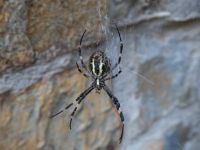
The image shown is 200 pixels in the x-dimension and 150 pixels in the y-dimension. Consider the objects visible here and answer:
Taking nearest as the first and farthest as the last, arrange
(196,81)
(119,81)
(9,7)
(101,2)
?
(9,7) → (101,2) → (119,81) → (196,81)

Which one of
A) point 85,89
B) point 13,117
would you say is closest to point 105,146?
point 85,89

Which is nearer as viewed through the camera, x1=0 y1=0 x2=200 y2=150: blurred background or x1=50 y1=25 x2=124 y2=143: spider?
x1=0 y1=0 x2=200 y2=150: blurred background

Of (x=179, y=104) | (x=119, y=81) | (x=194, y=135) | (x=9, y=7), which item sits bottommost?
(x=194, y=135)

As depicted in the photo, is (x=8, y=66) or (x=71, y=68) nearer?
(x=8, y=66)

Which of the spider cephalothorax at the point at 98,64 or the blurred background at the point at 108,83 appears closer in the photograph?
the blurred background at the point at 108,83

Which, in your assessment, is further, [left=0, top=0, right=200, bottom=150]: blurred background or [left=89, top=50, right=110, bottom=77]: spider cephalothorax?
[left=89, top=50, right=110, bottom=77]: spider cephalothorax

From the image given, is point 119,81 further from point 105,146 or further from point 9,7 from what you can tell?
point 9,7

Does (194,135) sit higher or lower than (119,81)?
lower

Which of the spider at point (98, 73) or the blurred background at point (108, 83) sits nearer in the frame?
the blurred background at point (108, 83)
